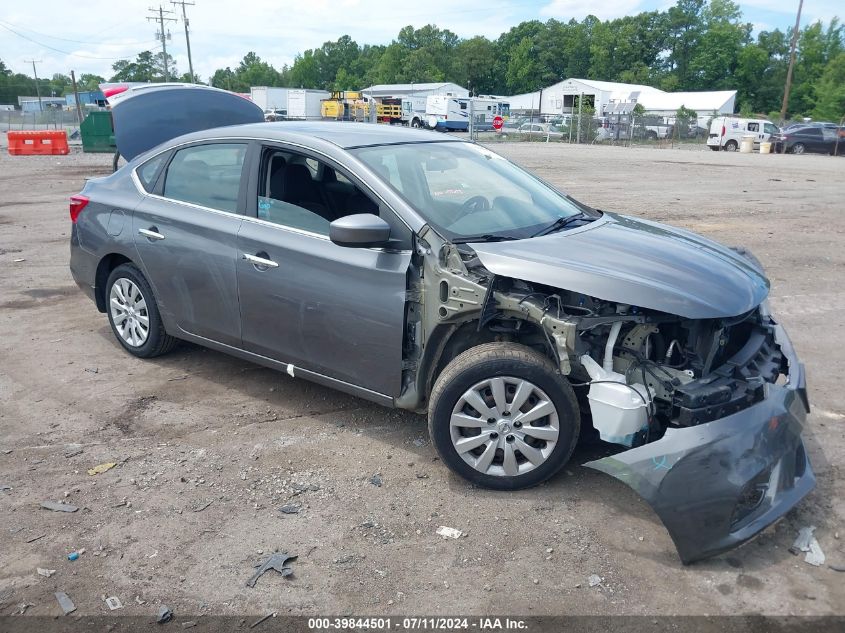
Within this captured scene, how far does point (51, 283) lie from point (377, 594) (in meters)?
6.45

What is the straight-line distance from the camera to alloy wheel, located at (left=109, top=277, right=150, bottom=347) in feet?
17.8

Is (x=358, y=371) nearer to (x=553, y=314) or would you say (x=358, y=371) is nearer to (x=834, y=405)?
(x=553, y=314)

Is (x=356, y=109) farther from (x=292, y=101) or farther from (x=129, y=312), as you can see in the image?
(x=129, y=312)

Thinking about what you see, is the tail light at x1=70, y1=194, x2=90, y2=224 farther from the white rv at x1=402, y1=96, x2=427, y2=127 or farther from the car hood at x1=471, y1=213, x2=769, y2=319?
the white rv at x1=402, y1=96, x2=427, y2=127

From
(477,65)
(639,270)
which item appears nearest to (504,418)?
(639,270)

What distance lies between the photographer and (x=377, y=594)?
302 cm

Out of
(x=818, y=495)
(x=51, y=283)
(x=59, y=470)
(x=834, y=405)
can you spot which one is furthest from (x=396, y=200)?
(x=51, y=283)

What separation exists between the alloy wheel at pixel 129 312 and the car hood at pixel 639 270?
2.87 m

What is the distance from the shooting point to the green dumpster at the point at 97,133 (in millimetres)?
28016

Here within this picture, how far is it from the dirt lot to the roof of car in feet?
5.63

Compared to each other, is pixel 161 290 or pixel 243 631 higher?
pixel 161 290

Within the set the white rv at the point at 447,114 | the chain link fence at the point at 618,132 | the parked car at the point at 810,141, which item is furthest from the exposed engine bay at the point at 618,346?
the white rv at the point at 447,114

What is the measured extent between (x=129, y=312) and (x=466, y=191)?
111 inches

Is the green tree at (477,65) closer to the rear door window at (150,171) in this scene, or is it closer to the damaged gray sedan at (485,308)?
the rear door window at (150,171)
